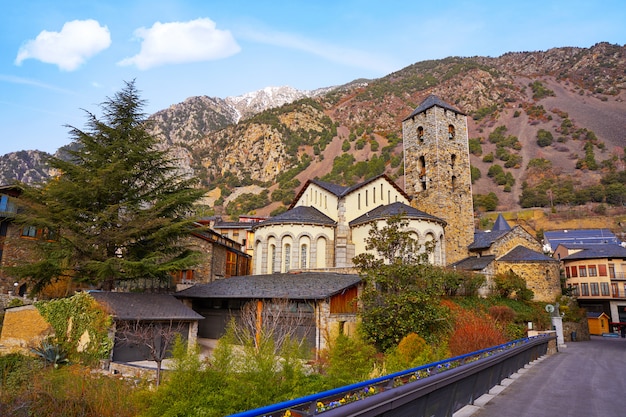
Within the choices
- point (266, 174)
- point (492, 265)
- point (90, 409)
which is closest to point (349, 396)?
point (90, 409)

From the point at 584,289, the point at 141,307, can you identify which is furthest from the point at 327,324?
the point at 584,289

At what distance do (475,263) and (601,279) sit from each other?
79.6ft

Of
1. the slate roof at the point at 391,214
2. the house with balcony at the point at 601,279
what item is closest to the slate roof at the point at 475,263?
the slate roof at the point at 391,214

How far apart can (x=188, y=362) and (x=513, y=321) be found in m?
24.1

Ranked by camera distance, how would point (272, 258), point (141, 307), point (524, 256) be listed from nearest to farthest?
1. point (141, 307)
2. point (272, 258)
3. point (524, 256)

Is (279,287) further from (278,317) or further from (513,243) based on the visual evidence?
(513,243)

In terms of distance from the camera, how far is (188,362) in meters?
7.99

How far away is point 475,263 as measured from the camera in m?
31.4

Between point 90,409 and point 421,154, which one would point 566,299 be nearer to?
point 421,154

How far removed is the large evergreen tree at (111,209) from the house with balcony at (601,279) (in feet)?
139

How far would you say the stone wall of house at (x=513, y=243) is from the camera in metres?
33.1

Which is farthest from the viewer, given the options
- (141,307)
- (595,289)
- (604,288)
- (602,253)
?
(595,289)

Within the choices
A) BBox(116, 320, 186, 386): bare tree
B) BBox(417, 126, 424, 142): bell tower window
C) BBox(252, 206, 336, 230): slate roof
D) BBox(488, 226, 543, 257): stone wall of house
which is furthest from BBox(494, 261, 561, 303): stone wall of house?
BBox(116, 320, 186, 386): bare tree

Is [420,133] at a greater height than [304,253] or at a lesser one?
greater
